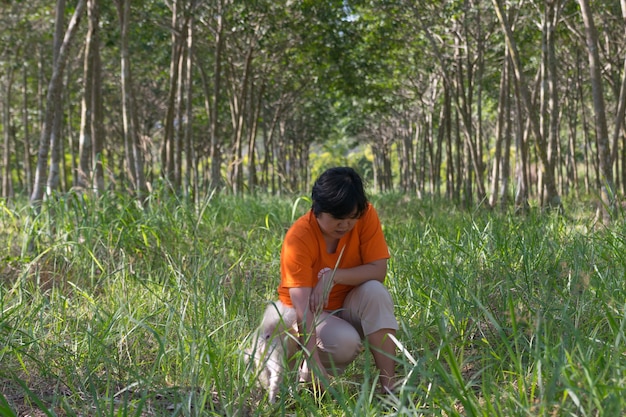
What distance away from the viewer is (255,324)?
3.60 m

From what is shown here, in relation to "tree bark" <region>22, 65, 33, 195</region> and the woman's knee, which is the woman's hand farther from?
"tree bark" <region>22, 65, 33, 195</region>

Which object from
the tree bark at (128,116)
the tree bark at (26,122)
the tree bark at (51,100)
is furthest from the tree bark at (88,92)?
the tree bark at (26,122)

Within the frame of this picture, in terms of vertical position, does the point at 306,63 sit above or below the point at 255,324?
above

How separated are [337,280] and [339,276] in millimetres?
21

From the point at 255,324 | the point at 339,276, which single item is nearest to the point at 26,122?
the point at 255,324

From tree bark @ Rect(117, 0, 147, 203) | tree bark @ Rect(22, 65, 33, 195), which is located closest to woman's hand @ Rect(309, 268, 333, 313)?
tree bark @ Rect(117, 0, 147, 203)

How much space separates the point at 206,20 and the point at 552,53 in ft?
23.9

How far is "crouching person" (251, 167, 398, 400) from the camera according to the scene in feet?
9.79

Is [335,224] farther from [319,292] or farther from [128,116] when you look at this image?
[128,116]

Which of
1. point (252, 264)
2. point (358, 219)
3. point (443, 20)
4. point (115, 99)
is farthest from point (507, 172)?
point (115, 99)

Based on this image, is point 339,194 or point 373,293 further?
point 373,293

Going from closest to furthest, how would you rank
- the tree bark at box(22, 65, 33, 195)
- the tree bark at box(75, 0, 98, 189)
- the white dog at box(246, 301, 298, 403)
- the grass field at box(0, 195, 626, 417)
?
the grass field at box(0, 195, 626, 417)
the white dog at box(246, 301, 298, 403)
the tree bark at box(75, 0, 98, 189)
the tree bark at box(22, 65, 33, 195)

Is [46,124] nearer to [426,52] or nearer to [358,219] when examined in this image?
[358,219]

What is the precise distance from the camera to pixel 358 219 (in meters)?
3.13
